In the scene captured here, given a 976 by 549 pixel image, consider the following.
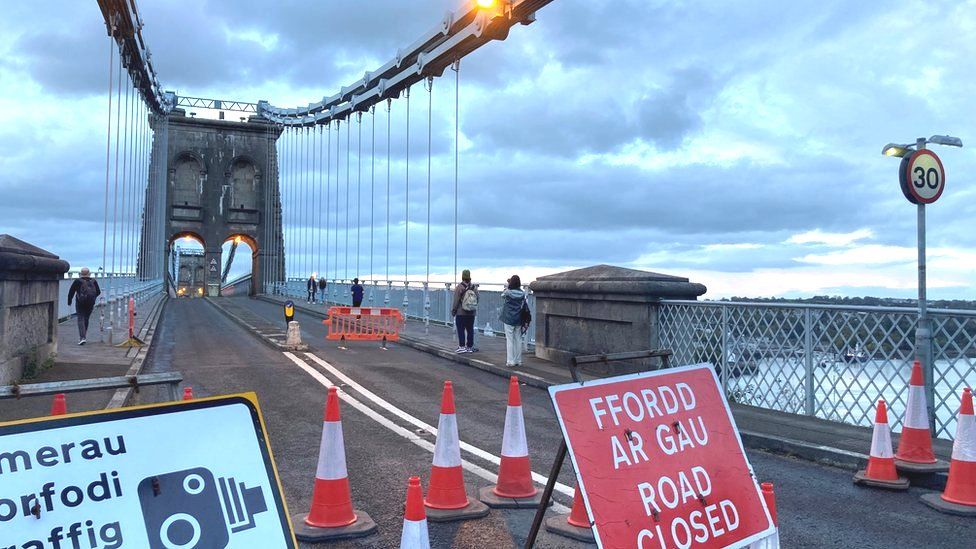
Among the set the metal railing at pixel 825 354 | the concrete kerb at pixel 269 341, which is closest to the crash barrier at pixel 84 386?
the metal railing at pixel 825 354

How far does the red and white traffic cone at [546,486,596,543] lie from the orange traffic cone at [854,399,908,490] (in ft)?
9.57

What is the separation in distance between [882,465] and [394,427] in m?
4.93

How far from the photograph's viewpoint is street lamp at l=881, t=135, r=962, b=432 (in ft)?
23.8

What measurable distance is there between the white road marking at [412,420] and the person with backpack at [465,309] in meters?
3.09

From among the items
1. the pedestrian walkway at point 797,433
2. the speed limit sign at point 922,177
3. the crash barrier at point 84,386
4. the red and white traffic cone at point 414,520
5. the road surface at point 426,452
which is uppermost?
the speed limit sign at point 922,177

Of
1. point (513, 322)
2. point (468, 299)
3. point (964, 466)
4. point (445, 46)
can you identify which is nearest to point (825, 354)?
point (964, 466)

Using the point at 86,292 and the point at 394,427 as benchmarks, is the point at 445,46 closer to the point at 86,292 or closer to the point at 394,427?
the point at 86,292

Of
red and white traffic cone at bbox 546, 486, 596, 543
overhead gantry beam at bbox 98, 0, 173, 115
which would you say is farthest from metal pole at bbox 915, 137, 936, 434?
overhead gantry beam at bbox 98, 0, 173, 115

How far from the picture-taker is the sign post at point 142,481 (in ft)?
8.64

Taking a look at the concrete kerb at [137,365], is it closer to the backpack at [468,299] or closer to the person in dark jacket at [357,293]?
the backpack at [468,299]

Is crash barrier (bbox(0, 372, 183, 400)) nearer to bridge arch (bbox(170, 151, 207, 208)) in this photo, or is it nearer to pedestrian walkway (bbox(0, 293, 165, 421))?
pedestrian walkway (bbox(0, 293, 165, 421))

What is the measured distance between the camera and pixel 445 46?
83.5ft

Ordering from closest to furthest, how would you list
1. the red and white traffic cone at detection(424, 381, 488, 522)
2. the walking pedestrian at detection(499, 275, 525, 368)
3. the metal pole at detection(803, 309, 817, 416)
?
the red and white traffic cone at detection(424, 381, 488, 522) → the metal pole at detection(803, 309, 817, 416) → the walking pedestrian at detection(499, 275, 525, 368)

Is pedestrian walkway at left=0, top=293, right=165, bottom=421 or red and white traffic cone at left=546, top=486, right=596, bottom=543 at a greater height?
pedestrian walkway at left=0, top=293, right=165, bottom=421
